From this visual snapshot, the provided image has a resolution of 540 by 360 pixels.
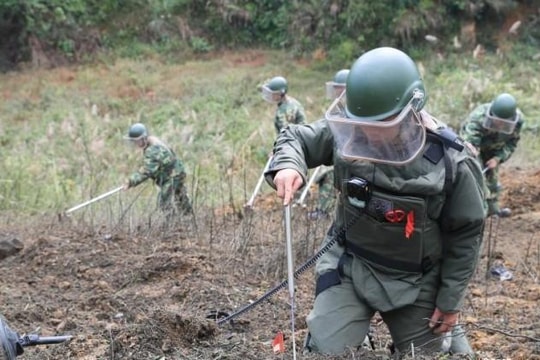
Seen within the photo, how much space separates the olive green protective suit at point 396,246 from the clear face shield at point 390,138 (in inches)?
4.6

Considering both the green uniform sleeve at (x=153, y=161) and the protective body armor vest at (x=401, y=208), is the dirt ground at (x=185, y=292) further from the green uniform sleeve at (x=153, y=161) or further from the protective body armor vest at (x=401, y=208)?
the green uniform sleeve at (x=153, y=161)

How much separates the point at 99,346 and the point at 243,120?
1266 centimetres

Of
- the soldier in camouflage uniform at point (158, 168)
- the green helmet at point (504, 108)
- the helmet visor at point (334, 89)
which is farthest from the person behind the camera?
the soldier in camouflage uniform at point (158, 168)

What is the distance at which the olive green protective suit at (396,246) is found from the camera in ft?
10.4

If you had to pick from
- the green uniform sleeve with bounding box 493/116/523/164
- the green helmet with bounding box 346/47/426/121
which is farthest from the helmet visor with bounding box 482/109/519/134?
the green helmet with bounding box 346/47/426/121

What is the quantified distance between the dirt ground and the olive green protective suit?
6.9 inches

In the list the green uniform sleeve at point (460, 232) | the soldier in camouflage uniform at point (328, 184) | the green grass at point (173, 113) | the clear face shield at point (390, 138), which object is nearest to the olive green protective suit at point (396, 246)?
the green uniform sleeve at point (460, 232)

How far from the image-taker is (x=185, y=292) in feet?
17.2

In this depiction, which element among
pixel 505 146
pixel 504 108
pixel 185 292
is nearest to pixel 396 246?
pixel 185 292

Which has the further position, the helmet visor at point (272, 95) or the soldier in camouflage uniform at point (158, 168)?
the helmet visor at point (272, 95)

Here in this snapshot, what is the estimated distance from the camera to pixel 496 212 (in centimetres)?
850

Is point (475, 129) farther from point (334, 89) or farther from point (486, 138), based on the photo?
point (334, 89)

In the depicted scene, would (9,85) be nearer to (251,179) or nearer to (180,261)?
(251,179)

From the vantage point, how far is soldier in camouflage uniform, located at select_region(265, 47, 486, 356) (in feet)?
10.1
